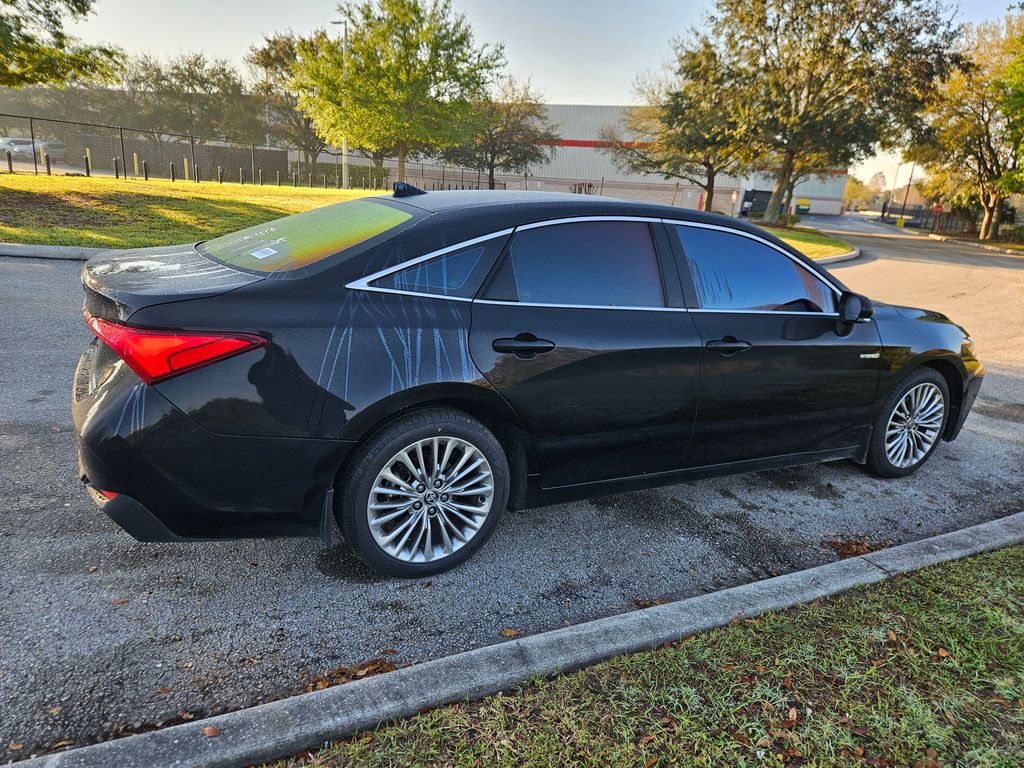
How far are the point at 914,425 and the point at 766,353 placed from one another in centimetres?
165

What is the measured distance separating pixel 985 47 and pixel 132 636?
4698cm

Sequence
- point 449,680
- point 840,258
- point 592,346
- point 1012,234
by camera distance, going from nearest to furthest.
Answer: point 449,680, point 592,346, point 840,258, point 1012,234

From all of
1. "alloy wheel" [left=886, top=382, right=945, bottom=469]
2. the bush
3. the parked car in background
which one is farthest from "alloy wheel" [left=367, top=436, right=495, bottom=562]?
the bush

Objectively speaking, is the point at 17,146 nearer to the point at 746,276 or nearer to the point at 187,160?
the point at 187,160

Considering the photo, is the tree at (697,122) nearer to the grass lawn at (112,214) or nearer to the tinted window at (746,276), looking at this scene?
the grass lawn at (112,214)

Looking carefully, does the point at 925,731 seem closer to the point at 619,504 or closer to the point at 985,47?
the point at 619,504

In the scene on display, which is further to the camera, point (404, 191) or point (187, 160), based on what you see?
point (187, 160)

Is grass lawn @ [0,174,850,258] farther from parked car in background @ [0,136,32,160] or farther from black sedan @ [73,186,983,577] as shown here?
parked car in background @ [0,136,32,160]

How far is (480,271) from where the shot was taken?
290cm

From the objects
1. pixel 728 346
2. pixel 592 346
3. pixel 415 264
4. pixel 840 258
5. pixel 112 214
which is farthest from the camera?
pixel 840 258

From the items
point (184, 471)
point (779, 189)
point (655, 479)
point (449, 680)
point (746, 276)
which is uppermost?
point (779, 189)

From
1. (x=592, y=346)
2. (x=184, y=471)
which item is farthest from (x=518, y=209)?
(x=184, y=471)

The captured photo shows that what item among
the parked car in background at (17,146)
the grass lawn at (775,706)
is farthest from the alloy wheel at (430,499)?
the parked car in background at (17,146)

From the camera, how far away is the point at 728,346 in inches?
134
